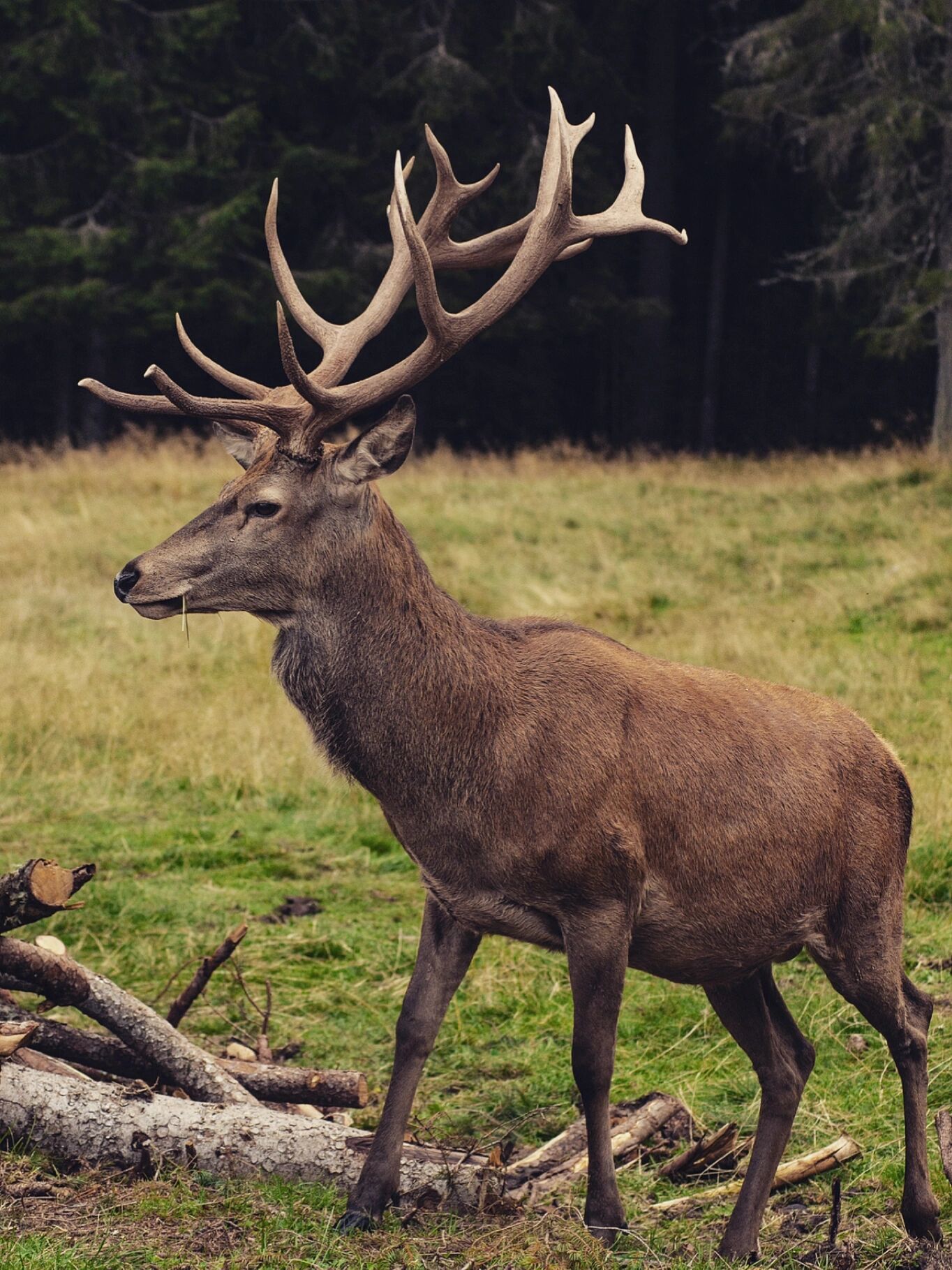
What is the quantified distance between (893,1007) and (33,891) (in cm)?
246

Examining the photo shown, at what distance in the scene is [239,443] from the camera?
461cm

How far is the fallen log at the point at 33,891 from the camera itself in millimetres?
4133

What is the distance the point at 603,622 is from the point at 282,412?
8.08m

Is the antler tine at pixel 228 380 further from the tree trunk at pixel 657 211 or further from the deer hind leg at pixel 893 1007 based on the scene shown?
the tree trunk at pixel 657 211

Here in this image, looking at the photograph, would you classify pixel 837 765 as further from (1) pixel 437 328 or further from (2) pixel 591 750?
(1) pixel 437 328

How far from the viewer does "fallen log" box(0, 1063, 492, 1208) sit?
429 centimetres

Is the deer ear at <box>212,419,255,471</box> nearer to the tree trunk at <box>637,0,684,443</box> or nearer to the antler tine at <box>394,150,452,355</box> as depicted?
the antler tine at <box>394,150,452,355</box>

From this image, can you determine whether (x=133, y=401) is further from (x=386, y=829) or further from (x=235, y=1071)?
(x=386, y=829)

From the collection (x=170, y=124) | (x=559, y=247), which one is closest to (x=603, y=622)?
(x=559, y=247)

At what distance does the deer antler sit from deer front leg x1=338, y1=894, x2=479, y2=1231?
4.81 ft

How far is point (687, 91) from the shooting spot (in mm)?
31250

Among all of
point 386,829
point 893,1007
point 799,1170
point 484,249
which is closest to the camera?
point 893,1007

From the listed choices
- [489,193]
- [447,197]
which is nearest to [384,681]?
[447,197]

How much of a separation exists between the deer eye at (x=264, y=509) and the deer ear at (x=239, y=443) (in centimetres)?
35
